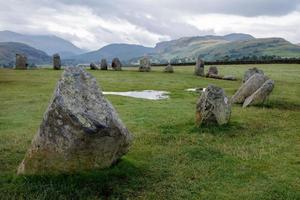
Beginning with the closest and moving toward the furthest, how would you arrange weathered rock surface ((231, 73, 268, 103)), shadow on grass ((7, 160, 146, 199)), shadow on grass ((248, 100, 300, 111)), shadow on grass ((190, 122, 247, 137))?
shadow on grass ((7, 160, 146, 199))
shadow on grass ((190, 122, 247, 137))
shadow on grass ((248, 100, 300, 111))
weathered rock surface ((231, 73, 268, 103))

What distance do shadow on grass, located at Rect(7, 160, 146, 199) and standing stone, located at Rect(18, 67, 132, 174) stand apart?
27 cm

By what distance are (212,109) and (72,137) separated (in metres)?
10.4

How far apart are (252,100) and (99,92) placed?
17874 mm

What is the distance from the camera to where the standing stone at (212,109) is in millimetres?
20844

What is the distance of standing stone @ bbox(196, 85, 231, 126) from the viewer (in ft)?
68.4

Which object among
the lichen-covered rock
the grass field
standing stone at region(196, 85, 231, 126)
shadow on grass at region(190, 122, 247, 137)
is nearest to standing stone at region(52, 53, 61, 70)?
the grass field

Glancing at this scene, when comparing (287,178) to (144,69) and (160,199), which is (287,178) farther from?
(144,69)

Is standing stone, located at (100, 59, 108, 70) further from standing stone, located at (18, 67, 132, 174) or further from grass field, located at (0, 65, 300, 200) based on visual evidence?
standing stone, located at (18, 67, 132, 174)

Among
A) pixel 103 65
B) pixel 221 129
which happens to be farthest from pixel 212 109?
pixel 103 65

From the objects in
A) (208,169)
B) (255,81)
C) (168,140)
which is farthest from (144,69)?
(208,169)

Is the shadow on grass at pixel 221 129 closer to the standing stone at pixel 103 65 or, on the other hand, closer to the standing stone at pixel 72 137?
the standing stone at pixel 72 137

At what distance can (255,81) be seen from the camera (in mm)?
30969

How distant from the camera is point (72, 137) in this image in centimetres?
1205

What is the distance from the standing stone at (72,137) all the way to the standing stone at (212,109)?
8.66 m
